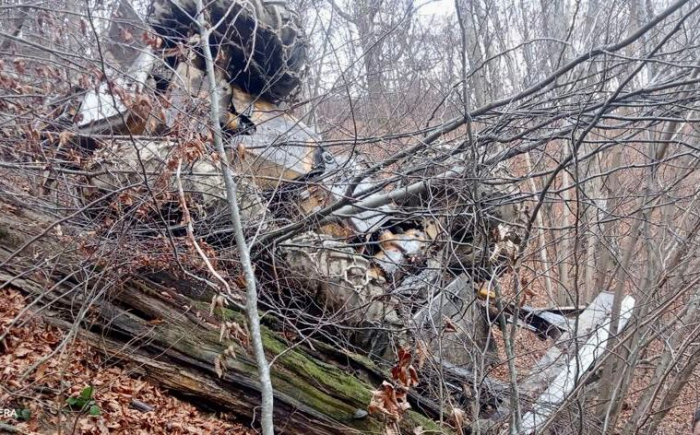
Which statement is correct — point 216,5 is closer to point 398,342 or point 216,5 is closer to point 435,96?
point 435,96

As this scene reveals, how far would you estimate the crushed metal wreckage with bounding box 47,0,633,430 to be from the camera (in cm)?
365

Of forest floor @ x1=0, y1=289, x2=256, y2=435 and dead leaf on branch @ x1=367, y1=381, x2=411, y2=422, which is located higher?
dead leaf on branch @ x1=367, y1=381, x2=411, y2=422

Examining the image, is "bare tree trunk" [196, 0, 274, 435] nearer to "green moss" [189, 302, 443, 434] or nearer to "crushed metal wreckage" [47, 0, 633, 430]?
"crushed metal wreckage" [47, 0, 633, 430]

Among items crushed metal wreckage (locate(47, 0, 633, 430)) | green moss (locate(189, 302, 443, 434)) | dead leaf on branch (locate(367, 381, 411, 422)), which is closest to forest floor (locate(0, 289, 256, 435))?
green moss (locate(189, 302, 443, 434))

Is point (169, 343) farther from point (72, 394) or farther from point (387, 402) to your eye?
point (387, 402)

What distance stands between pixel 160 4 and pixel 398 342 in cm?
388

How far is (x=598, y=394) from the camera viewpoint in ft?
15.0

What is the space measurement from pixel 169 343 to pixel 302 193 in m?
1.70

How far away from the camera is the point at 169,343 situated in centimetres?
366

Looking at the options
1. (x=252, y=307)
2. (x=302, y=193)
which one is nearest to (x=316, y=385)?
(x=252, y=307)

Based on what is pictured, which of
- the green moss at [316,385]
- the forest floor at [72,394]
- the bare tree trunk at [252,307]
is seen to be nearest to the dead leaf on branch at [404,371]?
the bare tree trunk at [252,307]

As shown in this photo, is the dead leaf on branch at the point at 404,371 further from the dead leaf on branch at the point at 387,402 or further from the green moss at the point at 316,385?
the green moss at the point at 316,385

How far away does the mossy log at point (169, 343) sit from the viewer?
141 inches

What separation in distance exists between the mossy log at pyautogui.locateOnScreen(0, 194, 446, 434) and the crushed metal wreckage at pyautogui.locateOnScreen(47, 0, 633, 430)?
0.57 m
